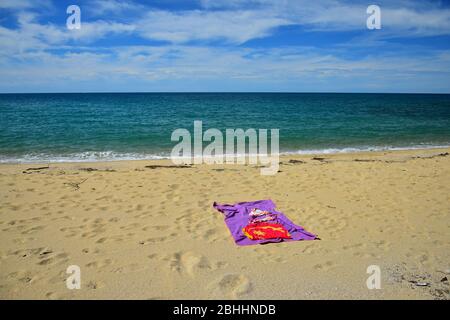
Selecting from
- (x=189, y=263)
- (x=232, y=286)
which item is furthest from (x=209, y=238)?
(x=232, y=286)

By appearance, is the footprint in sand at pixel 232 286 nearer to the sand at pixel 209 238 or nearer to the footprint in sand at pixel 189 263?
the sand at pixel 209 238

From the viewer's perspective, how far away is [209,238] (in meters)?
5.00

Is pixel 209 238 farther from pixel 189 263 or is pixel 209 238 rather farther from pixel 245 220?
pixel 245 220

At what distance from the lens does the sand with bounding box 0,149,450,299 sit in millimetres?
3746

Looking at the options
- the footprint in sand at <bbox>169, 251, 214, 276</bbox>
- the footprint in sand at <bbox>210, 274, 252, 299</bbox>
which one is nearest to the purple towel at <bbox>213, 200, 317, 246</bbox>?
the footprint in sand at <bbox>169, 251, 214, 276</bbox>

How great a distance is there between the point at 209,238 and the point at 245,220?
90cm

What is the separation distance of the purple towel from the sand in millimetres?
172

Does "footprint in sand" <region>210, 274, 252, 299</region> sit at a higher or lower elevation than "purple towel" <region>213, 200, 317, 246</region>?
lower

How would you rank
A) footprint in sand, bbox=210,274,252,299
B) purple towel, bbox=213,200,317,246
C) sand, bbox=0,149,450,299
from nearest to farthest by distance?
footprint in sand, bbox=210,274,252,299 < sand, bbox=0,149,450,299 < purple towel, bbox=213,200,317,246

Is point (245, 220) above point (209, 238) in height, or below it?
above

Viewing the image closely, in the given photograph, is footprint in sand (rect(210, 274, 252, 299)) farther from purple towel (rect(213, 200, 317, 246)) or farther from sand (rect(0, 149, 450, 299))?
purple towel (rect(213, 200, 317, 246))

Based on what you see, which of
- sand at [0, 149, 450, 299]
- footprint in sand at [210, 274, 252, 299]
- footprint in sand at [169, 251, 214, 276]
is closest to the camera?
footprint in sand at [210, 274, 252, 299]
